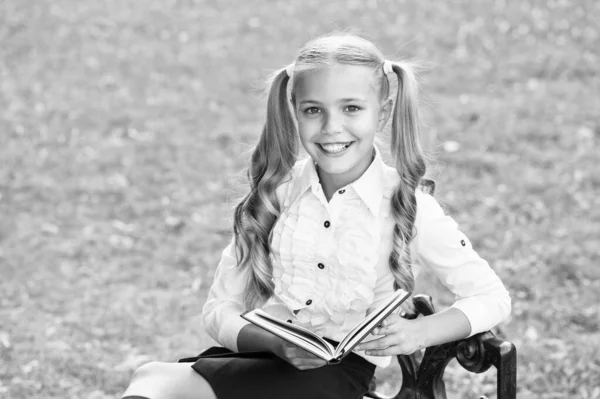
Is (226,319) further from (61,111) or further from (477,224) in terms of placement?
(61,111)

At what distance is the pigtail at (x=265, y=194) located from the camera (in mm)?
2670

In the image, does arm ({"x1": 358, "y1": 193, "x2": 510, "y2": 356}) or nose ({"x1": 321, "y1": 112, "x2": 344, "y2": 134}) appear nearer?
arm ({"x1": 358, "y1": 193, "x2": 510, "y2": 356})

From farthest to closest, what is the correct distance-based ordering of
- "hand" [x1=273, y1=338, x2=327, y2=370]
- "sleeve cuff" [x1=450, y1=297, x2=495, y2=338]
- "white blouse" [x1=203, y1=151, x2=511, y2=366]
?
"white blouse" [x1=203, y1=151, x2=511, y2=366] → "sleeve cuff" [x1=450, y1=297, x2=495, y2=338] → "hand" [x1=273, y1=338, x2=327, y2=370]

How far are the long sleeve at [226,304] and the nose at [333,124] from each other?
0.47 m

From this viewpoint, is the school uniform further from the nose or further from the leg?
the nose

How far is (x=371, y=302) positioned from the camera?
2639 mm

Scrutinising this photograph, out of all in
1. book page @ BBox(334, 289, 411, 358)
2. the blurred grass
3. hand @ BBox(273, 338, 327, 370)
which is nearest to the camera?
book page @ BBox(334, 289, 411, 358)

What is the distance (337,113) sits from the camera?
99.0 inches

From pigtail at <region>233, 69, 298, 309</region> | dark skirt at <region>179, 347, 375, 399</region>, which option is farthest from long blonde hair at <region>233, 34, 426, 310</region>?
dark skirt at <region>179, 347, 375, 399</region>

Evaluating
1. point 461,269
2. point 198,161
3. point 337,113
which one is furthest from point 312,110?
point 198,161

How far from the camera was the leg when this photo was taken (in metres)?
2.44

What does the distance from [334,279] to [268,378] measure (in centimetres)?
33

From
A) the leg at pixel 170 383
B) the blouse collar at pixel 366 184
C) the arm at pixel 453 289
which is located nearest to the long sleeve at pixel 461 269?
the arm at pixel 453 289

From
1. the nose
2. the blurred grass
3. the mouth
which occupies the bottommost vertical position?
the blurred grass
